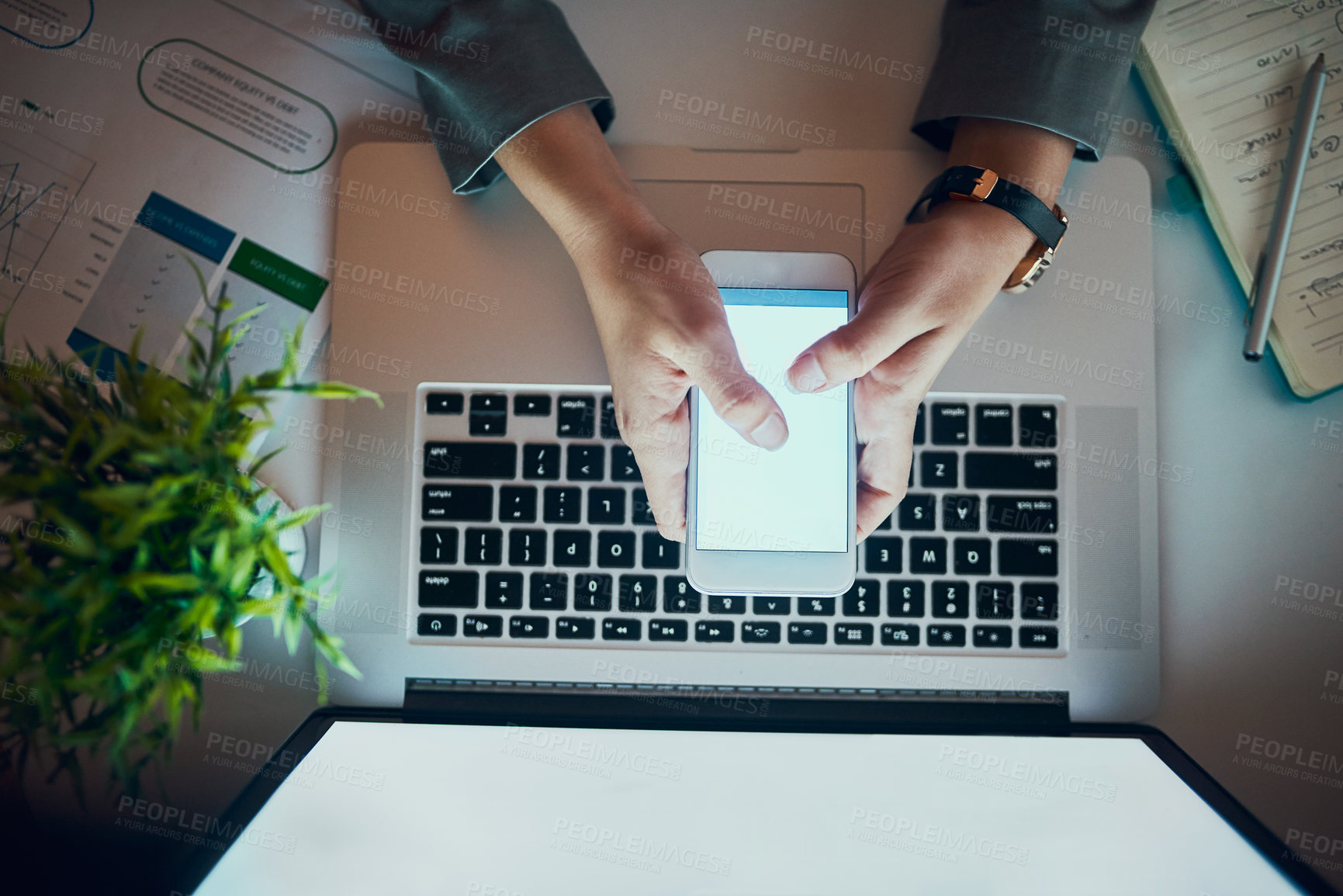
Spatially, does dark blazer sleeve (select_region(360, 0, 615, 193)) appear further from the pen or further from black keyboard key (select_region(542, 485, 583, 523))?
the pen

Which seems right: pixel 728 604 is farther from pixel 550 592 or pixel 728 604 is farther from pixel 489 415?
pixel 489 415

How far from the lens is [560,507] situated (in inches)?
25.5

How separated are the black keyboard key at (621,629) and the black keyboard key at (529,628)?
0.16 ft

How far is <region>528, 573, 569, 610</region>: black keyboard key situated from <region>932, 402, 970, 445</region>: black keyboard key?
0.35 m

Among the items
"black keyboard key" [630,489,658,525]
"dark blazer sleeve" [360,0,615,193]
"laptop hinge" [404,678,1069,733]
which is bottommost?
"laptop hinge" [404,678,1069,733]

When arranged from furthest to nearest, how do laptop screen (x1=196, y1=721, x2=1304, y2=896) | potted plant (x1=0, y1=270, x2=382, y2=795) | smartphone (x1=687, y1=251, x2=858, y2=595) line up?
smartphone (x1=687, y1=251, x2=858, y2=595) < laptop screen (x1=196, y1=721, x2=1304, y2=896) < potted plant (x1=0, y1=270, x2=382, y2=795)

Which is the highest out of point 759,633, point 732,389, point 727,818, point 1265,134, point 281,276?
point 1265,134

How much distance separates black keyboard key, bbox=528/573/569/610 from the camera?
644 mm

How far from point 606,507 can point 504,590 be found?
12 cm

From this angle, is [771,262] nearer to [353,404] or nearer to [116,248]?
[353,404]

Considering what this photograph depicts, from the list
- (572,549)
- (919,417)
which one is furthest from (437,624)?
(919,417)

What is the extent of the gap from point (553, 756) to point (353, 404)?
1.16 feet

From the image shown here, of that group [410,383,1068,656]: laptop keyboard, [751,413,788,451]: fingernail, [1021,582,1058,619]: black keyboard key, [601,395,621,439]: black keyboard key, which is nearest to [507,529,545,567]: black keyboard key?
[410,383,1068,656]: laptop keyboard

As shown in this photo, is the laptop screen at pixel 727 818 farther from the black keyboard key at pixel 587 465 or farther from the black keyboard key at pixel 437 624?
the black keyboard key at pixel 587 465
